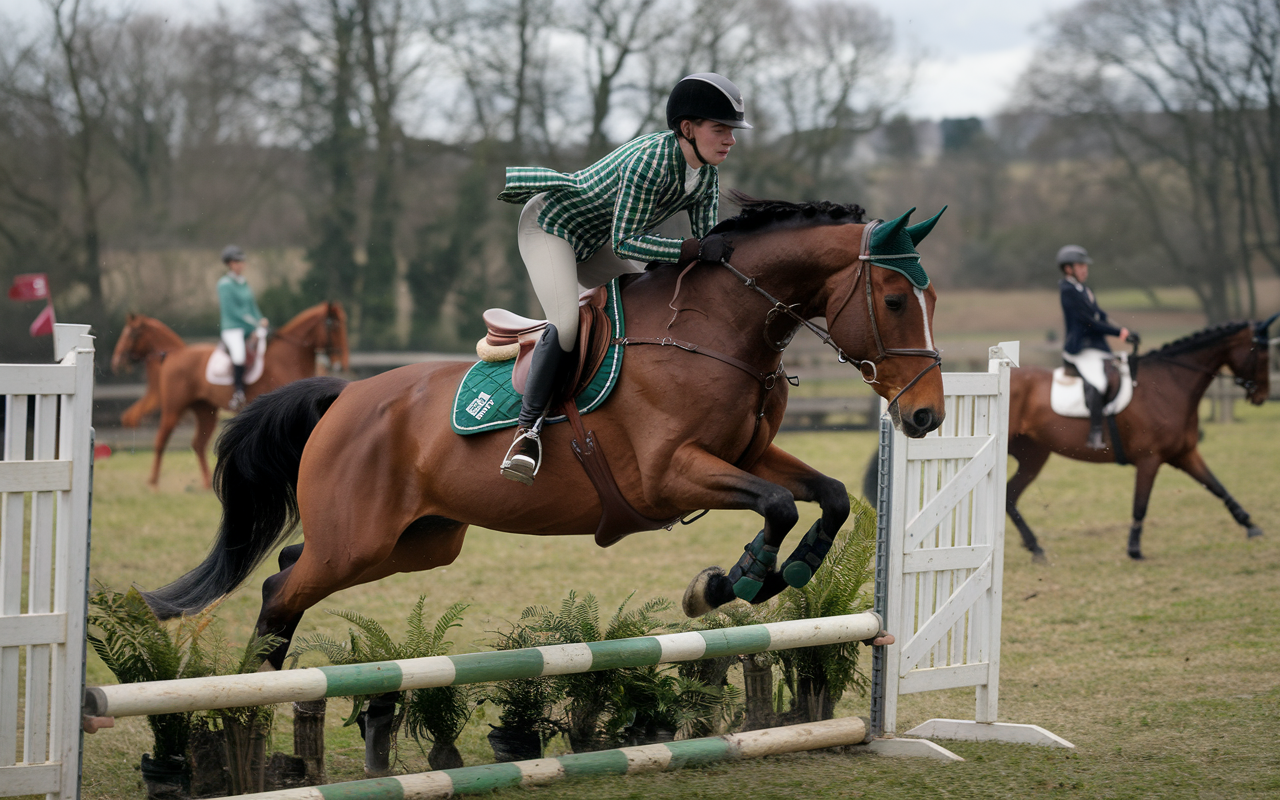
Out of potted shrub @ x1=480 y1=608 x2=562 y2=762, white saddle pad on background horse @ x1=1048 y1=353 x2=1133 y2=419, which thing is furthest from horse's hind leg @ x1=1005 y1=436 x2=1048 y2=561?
potted shrub @ x1=480 y1=608 x2=562 y2=762

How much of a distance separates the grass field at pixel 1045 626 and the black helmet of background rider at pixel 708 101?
1920mm

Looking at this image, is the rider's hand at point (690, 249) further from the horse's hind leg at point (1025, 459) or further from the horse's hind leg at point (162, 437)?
the horse's hind leg at point (162, 437)

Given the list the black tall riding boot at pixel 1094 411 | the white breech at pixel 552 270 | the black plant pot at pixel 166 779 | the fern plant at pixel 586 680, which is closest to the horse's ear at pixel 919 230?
the white breech at pixel 552 270

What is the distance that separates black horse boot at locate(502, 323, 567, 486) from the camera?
326cm

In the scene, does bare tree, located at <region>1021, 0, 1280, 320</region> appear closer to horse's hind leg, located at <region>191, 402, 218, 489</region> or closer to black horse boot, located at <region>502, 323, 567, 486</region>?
horse's hind leg, located at <region>191, 402, 218, 489</region>

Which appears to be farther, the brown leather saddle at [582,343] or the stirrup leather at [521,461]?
the brown leather saddle at [582,343]

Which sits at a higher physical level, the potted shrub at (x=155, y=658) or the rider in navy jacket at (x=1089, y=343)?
the rider in navy jacket at (x=1089, y=343)

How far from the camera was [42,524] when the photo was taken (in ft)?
8.64

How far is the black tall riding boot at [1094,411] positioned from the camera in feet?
27.0

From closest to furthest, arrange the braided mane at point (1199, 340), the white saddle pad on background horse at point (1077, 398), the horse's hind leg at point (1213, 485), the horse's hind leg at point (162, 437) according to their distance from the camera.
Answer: the horse's hind leg at point (1213, 485) < the white saddle pad on background horse at point (1077, 398) < the braided mane at point (1199, 340) < the horse's hind leg at point (162, 437)

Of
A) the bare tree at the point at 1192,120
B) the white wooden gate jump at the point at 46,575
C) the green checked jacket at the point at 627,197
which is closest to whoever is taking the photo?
the white wooden gate jump at the point at 46,575

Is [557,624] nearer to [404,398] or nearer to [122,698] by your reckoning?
[404,398]

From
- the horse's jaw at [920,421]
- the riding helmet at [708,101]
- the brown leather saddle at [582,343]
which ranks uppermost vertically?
the riding helmet at [708,101]

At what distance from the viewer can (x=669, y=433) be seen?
10.5ft
